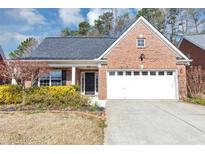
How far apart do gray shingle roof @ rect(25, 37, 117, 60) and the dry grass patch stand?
35.6ft

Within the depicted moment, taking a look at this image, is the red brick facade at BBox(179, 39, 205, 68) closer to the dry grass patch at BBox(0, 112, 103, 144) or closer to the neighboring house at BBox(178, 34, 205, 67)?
the neighboring house at BBox(178, 34, 205, 67)

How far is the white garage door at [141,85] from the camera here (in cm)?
1834

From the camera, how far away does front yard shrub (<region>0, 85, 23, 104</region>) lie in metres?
14.2

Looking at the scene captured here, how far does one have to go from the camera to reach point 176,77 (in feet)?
60.4

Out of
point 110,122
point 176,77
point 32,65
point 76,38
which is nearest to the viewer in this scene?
point 110,122

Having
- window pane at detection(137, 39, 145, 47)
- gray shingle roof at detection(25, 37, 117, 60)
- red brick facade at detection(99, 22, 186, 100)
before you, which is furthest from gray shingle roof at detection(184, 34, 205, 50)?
gray shingle roof at detection(25, 37, 117, 60)

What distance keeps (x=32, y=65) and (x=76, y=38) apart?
1017cm

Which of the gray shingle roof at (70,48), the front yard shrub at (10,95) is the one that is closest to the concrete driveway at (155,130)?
the front yard shrub at (10,95)

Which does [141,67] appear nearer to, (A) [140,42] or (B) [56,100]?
(A) [140,42]

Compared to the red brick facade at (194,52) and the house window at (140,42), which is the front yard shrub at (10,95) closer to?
the house window at (140,42)

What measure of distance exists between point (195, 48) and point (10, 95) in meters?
18.6

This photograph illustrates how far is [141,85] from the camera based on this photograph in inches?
723
